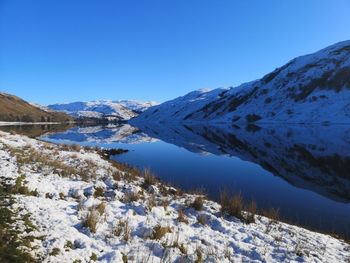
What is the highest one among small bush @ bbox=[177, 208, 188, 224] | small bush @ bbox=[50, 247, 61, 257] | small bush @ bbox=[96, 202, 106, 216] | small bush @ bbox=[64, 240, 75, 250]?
small bush @ bbox=[96, 202, 106, 216]

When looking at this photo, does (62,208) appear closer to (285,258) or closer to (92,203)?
(92,203)

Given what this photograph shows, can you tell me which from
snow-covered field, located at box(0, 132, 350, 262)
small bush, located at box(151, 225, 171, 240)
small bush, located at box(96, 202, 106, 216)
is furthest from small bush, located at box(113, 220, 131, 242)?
small bush, located at box(96, 202, 106, 216)

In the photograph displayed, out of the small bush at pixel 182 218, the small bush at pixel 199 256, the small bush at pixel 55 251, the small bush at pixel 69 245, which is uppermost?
the small bush at pixel 55 251

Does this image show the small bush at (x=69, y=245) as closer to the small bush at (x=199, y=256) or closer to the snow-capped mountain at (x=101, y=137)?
the small bush at (x=199, y=256)

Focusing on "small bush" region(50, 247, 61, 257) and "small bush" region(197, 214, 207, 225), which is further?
"small bush" region(197, 214, 207, 225)

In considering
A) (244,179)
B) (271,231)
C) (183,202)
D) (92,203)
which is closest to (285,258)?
(271,231)

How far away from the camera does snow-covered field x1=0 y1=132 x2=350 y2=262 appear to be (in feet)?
27.1

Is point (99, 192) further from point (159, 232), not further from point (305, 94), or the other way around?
point (305, 94)

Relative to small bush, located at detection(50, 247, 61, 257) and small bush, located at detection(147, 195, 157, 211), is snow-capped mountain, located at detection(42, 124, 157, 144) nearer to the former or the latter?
small bush, located at detection(147, 195, 157, 211)

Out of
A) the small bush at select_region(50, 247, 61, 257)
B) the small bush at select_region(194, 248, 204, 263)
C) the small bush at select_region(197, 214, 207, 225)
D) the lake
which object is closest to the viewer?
the small bush at select_region(50, 247, 61, 257)

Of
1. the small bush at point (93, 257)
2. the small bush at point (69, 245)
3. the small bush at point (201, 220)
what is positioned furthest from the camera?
the small bush at point (201, 220)

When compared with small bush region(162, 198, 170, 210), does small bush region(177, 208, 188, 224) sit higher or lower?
lower

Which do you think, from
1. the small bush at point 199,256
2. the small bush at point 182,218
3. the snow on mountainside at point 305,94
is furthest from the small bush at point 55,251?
the snow on mountainside at point 305,94

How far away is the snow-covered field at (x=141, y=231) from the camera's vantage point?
27.1 ft
